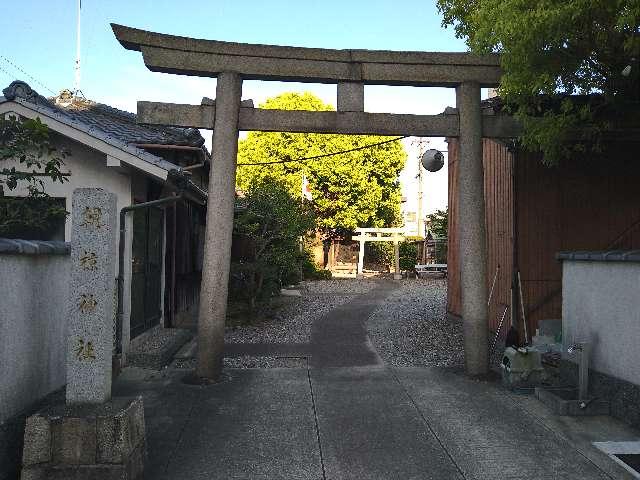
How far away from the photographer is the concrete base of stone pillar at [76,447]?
4242 mm

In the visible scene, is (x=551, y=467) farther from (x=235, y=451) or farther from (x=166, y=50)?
(x=166, y=50)

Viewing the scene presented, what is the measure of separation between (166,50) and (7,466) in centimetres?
560

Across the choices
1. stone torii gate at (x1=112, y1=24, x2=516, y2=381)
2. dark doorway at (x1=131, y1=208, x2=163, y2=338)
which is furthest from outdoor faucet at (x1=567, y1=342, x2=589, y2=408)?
dark doorway at (x1=131, y1=208, x2=163, y2=338)

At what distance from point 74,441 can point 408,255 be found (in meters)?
32.4

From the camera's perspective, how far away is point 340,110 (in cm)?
817

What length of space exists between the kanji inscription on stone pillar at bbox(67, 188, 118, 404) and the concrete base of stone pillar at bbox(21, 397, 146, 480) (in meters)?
0.37

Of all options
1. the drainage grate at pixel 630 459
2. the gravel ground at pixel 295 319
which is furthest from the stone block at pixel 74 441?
the gravel ground at pixel 295 319

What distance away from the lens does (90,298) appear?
4.79 m

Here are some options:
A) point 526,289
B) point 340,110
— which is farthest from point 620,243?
point 340,110

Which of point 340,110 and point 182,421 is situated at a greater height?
point 340,110

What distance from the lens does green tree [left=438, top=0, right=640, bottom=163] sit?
20.5ft

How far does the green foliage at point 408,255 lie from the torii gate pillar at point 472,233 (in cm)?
2621

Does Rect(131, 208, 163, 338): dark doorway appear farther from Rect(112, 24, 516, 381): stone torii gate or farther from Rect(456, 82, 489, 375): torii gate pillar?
Rect(456, 82, 489, 375): torii gate pillar

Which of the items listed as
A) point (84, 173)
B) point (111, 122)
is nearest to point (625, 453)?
point (84, 173)
